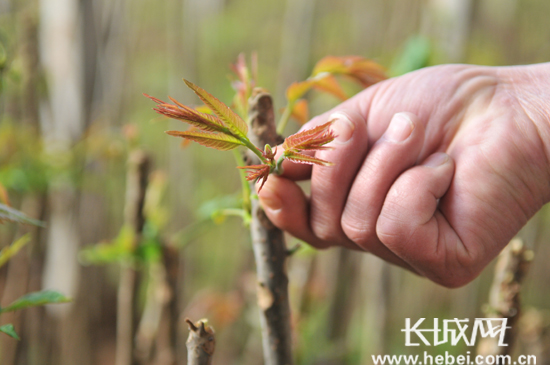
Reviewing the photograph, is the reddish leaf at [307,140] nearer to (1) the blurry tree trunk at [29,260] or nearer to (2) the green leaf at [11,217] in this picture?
(2) the green leaf at [11,217]

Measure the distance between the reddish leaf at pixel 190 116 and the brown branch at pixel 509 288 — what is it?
0.51 m

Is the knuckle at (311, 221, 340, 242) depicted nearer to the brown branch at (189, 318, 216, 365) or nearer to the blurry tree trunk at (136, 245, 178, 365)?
the brown branch at (189, 318, 216, 365)

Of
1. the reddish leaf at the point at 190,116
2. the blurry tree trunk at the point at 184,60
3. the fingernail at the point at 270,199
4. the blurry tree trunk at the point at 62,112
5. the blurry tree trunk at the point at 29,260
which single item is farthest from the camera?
the blurry tree trunk at the point at 184,60

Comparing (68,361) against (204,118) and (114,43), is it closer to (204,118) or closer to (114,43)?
(114,43)

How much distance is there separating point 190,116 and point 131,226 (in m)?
0.47

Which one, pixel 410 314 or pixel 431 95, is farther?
pixel 410 314

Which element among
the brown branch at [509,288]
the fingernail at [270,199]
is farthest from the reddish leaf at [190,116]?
the brown branch at [509,288]

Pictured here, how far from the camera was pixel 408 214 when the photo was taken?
1.32ft

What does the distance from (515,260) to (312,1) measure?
1583 millimetres

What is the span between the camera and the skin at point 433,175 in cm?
42

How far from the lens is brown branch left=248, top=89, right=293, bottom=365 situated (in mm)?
422

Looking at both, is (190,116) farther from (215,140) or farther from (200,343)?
(200,343)

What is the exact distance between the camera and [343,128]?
41 cm

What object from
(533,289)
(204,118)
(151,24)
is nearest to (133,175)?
(204,118)
